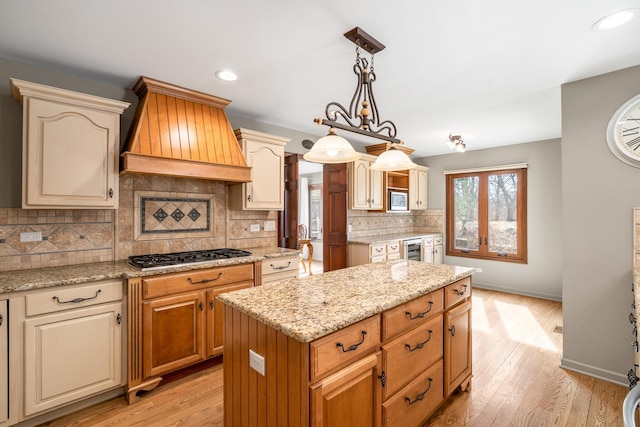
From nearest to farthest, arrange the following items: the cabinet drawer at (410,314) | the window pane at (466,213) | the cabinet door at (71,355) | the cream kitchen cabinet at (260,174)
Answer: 1. the cabinet drawer at (410,314)
2. the cabinet door at (71,355)
3. the cream kitchen cabinet at (260,174)
4. the window pane at (466,213)

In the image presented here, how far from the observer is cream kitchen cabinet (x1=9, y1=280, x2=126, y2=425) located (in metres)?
1.90

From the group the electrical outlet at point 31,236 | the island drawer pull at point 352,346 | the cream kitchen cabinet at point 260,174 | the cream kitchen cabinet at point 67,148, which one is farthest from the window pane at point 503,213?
the electrical outlet at point 31,236

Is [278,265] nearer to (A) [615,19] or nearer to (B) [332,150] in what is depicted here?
(B) [332,150]

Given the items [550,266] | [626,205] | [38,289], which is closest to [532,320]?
[550,266]

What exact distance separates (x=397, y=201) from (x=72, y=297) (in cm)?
447

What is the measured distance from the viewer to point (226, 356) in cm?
162

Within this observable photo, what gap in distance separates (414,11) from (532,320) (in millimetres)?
3929

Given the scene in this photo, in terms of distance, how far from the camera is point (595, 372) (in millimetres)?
2553

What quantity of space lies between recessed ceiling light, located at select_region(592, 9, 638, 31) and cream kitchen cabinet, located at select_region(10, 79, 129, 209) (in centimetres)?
334

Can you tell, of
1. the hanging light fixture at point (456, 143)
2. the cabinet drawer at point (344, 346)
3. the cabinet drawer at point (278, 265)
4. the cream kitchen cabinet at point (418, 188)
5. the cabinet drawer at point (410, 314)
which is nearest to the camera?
the cabinet drawer at point (344, 346)

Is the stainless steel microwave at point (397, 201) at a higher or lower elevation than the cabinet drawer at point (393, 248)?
higher

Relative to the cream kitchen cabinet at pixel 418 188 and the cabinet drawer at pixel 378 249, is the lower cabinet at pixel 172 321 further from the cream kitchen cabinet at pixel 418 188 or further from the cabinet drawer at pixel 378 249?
the cream kitchen cabinet at pixel 418 188

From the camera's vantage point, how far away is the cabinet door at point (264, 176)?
3.29 meters

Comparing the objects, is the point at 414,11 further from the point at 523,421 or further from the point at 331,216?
the point at 331,216
